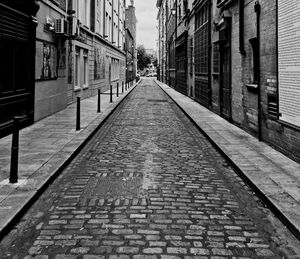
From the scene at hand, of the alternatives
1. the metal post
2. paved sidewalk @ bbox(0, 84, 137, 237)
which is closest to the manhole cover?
paved sidewalk @ bbox(0, 84, 137, 237)

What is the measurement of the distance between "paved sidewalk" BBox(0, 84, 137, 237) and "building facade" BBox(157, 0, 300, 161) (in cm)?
449

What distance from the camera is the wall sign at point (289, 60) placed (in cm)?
725

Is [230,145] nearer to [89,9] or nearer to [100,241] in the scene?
[100,241]

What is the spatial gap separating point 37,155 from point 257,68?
20.4ft

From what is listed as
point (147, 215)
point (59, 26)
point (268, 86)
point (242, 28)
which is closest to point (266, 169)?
point (147, 215)

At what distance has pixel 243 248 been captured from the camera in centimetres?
389

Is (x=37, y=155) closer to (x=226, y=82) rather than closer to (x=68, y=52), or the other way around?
(x=226, y=82)

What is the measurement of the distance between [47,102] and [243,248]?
38.9 ft

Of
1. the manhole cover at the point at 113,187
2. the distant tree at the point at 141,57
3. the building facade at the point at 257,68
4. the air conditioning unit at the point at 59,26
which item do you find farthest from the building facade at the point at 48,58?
the distant tree at the point at 141,57

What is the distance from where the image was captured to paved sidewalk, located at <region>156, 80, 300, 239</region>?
4.83m

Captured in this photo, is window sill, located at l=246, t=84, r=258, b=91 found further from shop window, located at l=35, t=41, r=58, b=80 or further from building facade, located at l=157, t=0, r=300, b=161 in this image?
shop window, located at l=35, t=41, r=58, b=80

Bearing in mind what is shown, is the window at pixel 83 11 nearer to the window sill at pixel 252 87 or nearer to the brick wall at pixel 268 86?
the brick wall at pixel 268 86

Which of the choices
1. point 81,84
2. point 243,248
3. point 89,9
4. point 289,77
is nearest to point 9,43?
point 289,77

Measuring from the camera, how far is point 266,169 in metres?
6.77
